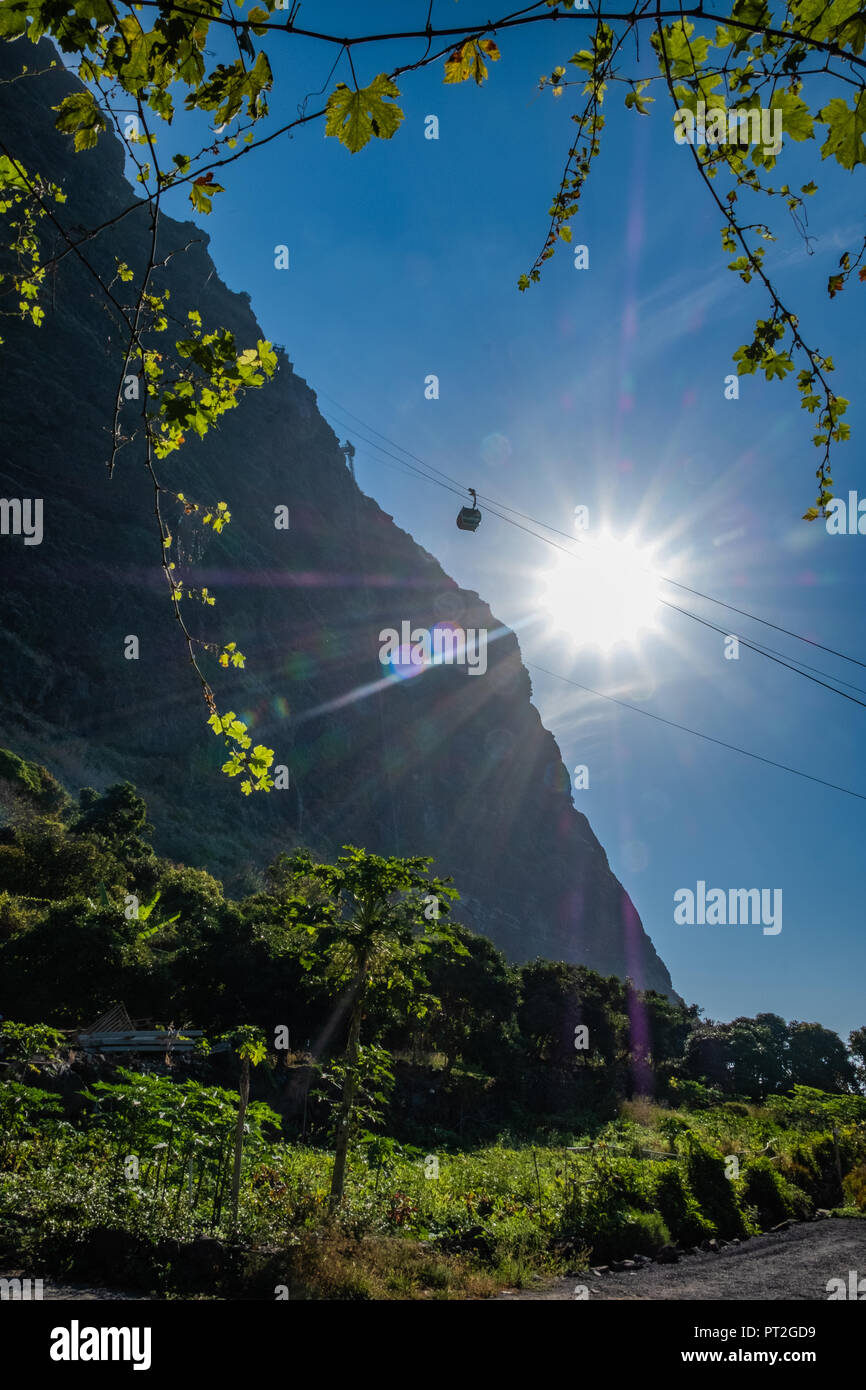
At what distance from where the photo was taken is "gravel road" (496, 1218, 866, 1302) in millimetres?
5406

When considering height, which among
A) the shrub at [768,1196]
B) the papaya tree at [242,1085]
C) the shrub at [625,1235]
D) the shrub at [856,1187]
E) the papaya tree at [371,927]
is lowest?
the shrub at [856,1187]

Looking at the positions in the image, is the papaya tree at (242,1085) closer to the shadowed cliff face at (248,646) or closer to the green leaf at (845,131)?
the green leaf at (845,131)

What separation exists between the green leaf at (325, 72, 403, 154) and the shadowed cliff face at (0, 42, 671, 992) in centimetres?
2730

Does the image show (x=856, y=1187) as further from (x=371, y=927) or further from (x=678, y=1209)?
(x=371, y=927)

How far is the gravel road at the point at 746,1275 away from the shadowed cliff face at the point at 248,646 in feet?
94.0

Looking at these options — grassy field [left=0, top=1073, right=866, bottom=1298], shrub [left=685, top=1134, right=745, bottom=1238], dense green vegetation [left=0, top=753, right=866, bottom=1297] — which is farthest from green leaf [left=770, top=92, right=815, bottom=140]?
shrub [left=685, top=1134, right=745, bottom=1238]

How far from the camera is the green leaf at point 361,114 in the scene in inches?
54.8

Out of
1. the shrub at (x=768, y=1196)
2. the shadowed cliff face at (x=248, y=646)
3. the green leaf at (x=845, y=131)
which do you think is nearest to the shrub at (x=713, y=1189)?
the shrub at (x=768, y=1196)

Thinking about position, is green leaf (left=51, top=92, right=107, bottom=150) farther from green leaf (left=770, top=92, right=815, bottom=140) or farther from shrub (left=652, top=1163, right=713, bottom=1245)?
shrub (left=652, top=1163, right=713, bottom=1245)

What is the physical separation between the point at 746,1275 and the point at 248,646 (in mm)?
71000

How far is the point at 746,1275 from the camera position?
624cm

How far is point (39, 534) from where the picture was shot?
184 ft

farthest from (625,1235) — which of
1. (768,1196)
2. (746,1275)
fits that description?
(768,1196)
